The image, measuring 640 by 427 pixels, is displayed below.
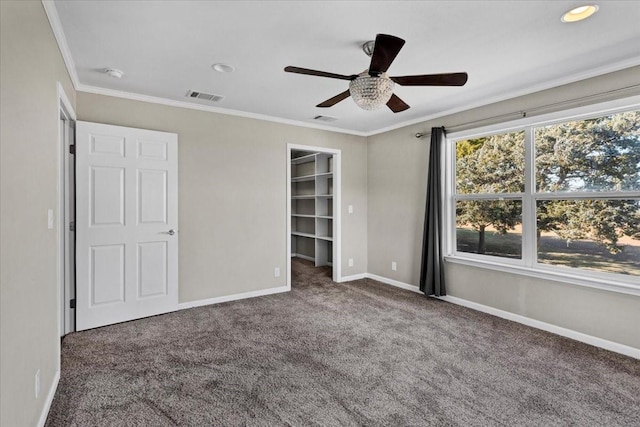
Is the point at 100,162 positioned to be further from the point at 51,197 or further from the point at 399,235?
the point at 399,235

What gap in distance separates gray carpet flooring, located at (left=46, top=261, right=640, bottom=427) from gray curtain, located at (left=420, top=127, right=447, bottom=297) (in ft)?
1.87

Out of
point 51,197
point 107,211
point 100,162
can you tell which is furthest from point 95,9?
point 107,211

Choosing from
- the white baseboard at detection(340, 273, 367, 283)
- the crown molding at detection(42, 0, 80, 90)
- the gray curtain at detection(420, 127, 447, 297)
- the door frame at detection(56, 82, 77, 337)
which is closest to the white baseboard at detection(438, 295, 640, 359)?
the gray curtain at detection(420, 127, 447, 297)

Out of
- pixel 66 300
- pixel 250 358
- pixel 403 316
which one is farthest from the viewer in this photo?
pixel 403 316

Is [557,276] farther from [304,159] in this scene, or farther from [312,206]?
[304,159]

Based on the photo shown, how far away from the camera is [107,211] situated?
3.32 m

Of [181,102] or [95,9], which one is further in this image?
[181,102]

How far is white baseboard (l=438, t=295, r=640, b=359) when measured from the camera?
2.77 metres

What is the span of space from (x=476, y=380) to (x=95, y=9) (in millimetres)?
3607

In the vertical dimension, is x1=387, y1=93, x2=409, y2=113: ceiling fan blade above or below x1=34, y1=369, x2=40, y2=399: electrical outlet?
above

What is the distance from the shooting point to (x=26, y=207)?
1.63 metres

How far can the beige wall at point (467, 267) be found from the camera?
2854 millimetres

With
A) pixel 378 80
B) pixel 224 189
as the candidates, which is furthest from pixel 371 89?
pixel 224 189

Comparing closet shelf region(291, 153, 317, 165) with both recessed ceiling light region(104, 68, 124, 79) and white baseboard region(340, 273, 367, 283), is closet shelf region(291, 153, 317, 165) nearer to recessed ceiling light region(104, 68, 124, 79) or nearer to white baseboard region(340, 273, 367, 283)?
white baseboard region(340, 273, 367, 283)
